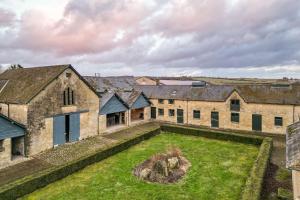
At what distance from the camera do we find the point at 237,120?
35031 mm

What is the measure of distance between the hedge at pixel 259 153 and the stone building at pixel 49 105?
37.4ft

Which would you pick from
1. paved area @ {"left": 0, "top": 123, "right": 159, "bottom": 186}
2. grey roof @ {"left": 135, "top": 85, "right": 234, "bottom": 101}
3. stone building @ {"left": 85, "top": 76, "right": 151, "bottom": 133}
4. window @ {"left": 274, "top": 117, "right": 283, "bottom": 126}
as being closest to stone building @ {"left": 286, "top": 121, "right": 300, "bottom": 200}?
window @ {"left": 274, "top": 117, "right": 283, "bottom": 126}

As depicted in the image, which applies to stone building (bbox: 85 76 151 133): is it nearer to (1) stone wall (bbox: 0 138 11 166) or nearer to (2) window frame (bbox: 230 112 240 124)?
(1) stone wall (bbox: 0 138 11 166)

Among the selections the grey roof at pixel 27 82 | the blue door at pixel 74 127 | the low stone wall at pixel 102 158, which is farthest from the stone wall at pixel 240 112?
the grey roof at pixel 27 82

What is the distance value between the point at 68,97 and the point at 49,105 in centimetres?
277

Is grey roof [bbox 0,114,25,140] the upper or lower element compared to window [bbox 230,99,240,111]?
lower

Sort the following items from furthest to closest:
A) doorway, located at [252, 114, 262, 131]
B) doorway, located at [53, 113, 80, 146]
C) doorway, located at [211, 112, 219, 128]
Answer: doorway, located at [211, 112, 219, 128], doorway, located at [252, 114, 262, 131], doorway, located at [53, 113, 80, 146]

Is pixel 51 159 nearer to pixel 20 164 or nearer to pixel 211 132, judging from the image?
pixel 20 164

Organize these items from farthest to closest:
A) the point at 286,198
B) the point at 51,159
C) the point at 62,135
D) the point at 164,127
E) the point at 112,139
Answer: the point at 164,127, the point at 112,139, the point at 62,135, the point at 51,159, the point at 286,198

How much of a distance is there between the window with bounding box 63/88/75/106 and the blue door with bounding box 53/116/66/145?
1.88 metres

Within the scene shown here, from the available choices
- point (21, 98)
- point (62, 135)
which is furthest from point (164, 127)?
point (21, 98)

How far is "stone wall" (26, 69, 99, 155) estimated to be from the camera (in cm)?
2372

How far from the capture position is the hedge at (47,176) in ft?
50.4

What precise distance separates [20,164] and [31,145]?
251 centimetres
